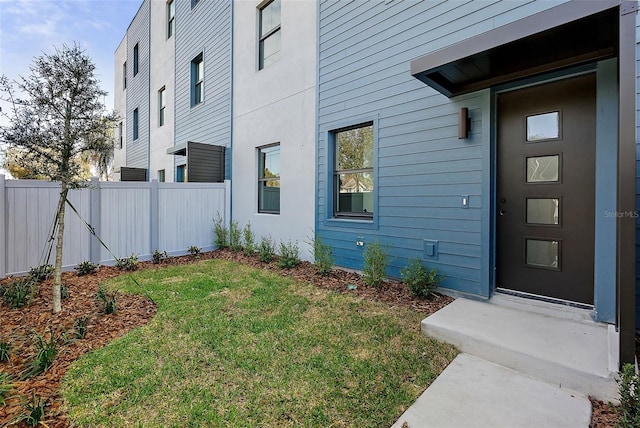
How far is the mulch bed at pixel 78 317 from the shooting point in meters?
1.97

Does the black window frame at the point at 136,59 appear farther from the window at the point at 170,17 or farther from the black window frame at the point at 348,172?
the black window frame at the point at 348,172

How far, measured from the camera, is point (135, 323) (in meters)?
3.26

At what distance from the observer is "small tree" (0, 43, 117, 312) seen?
11.6 ft

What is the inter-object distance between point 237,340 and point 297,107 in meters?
4.72

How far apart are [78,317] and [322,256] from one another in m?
3.37

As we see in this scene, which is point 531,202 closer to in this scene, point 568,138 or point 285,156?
point 568,138

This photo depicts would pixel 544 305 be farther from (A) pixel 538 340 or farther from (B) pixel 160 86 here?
(B) pixel 160 86

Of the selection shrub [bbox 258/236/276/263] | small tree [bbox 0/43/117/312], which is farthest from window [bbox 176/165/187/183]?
small tree [bbox 0/43/117/312]

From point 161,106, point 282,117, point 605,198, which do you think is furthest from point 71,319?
point 161,106

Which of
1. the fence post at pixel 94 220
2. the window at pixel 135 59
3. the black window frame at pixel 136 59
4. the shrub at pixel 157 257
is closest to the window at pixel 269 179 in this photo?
the shrub at pixel 157 257

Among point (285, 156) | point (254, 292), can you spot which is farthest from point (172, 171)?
point (254, 292)

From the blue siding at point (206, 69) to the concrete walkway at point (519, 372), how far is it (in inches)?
282

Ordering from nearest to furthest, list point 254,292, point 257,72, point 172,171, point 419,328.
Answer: point 419,328 → point 254,292 → point 257,72 → point 172,171

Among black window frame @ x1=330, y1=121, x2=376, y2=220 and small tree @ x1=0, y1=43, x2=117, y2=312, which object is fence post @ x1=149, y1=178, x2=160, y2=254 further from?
black window frame @ x1=330, y1=121, x2=376, y2=220
